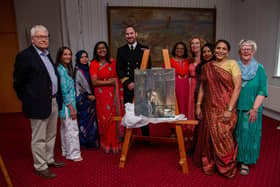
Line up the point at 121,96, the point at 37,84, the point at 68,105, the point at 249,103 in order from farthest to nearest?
the point at 121,96 → the point at 68,105 → the point at 249,103 → the point at 37,84

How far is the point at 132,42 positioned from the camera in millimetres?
2600

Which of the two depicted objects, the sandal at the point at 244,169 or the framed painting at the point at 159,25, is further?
the framed painting at the point at 159,25

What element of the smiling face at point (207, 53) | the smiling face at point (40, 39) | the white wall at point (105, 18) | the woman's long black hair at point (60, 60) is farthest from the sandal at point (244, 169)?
the white wall at point (105, 18)

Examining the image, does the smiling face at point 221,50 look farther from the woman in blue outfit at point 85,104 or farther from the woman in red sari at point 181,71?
the woman in blue outfit at point 85,104

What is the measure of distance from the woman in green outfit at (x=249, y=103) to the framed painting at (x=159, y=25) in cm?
320

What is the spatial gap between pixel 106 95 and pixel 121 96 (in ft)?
0.66

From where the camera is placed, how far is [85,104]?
9.20 feet

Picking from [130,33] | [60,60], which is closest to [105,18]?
[130,33]

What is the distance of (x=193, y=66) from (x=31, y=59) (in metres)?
1.93

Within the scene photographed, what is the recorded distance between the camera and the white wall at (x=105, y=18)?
4.39 m

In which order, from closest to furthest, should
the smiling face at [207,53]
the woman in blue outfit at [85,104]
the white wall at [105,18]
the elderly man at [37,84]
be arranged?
the elderly man at [37,84], the smiling face at [207,53], the woman in blue outfit at [85,104], the white wall at [105,18]

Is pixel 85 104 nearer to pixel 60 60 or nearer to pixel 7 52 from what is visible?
pixel 60 60

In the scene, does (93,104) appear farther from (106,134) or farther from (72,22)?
(72,22)

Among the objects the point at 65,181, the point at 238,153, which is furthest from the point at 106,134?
the point at 238,153
